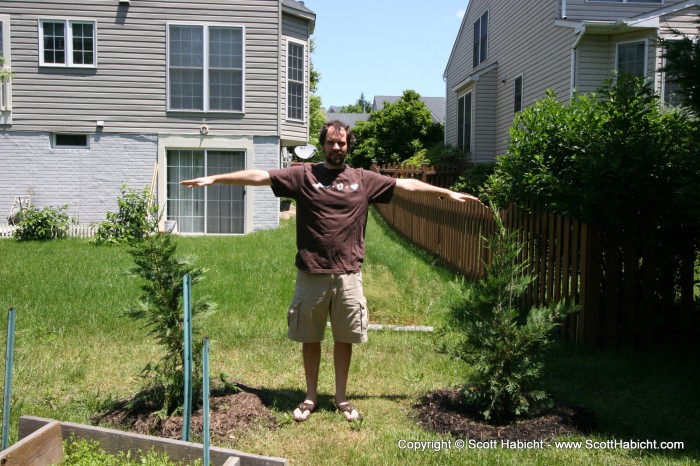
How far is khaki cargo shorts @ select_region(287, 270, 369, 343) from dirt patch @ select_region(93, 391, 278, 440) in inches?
22.5

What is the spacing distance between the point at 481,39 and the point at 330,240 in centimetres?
2076

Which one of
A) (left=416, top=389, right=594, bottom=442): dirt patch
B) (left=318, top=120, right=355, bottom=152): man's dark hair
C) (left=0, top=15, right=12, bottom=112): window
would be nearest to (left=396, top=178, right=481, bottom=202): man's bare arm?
(left=318, top=120, right=355, bottom=152): man's dark hair

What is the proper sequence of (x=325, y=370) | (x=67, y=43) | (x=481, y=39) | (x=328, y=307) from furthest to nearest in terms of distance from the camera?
(x=481, y=39)
(x=67, y=43)
(x=325, y=370)
(x=328, y=307)

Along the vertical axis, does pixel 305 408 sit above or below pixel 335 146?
below

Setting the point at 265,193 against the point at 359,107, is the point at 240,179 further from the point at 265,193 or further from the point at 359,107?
the point at 359,107

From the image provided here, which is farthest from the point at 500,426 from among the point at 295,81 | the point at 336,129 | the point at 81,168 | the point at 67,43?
the point at 67,43

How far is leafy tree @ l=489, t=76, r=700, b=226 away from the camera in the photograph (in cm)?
611

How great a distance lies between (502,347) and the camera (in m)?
4.59

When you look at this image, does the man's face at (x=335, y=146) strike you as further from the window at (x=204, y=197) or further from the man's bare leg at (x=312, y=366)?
the window at (x=204, y=197)

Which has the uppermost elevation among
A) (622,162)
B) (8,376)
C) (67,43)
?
(67,43)

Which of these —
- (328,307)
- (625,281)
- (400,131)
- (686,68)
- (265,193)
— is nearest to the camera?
(328,307)

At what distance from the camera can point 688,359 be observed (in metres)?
6.09

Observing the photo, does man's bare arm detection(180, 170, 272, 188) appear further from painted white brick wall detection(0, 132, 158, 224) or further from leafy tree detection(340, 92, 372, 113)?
leafy tree detection(340, 92, 372, 113)

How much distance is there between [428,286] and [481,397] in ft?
14.9
